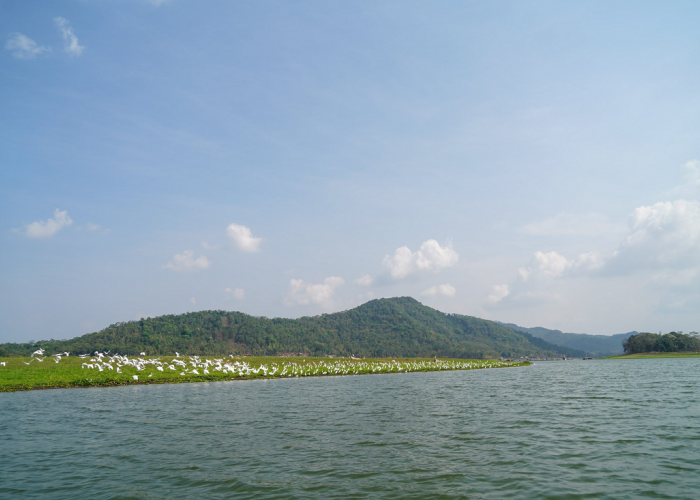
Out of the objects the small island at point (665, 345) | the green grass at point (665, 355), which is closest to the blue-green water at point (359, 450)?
the green grass at point (665, 355)

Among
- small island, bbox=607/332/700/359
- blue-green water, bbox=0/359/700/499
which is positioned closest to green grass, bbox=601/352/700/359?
small island, bbox=607/332/700/359

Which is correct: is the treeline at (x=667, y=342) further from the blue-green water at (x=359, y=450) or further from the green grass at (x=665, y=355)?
the blue-green water at (x=359, y=450)

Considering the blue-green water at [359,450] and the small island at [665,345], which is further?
the small island at [665,345]

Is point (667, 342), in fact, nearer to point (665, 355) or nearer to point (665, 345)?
point (665, 345)

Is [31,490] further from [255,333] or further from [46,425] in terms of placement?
[255,333]

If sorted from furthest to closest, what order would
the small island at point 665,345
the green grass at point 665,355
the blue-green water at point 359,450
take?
the small island at point 665,345
the green grass at point 665,355
the blue-green water at point 359,450

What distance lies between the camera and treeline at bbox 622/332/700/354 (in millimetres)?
159500

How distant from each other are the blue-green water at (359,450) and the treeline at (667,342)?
164466mm

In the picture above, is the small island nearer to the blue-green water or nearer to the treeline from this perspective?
the treeline

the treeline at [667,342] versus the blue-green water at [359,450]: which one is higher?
the blue-green water at [359,450]

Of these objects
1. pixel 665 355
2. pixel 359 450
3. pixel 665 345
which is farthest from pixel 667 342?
pixel 359 450

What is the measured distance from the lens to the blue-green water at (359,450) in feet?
41.5

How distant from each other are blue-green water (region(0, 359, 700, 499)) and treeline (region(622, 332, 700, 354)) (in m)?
164

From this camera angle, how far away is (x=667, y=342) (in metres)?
161
